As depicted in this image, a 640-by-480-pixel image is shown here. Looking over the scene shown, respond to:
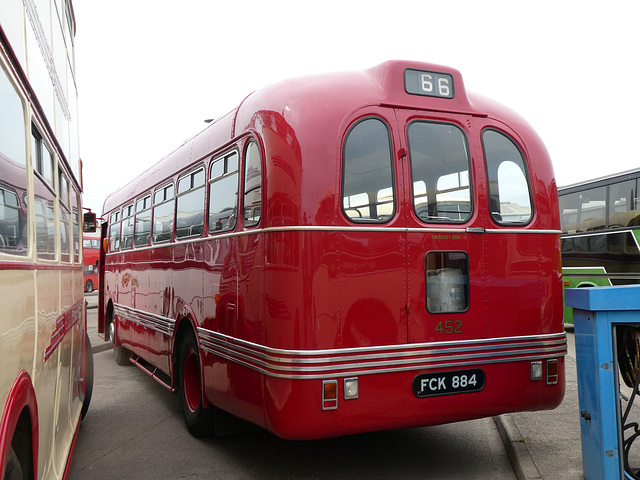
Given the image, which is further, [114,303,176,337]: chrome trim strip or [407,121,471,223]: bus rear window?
[114,303,176,337]: chrome trim strip

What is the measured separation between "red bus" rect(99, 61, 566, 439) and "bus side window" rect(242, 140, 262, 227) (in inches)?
0.9

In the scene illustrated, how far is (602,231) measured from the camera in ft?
49.0

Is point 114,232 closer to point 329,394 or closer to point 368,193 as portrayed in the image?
point 368,193

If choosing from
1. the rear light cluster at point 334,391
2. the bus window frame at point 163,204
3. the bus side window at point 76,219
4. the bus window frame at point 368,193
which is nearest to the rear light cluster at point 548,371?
the rear light cluster at point 334,391

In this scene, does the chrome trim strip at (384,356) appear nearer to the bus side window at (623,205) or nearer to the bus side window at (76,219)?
the bus side window at (76,219)

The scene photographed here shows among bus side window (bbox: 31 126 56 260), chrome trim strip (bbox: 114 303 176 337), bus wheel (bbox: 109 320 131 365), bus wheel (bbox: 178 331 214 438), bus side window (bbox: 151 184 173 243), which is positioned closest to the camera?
bus side window (bbox: 31 126 56 260)

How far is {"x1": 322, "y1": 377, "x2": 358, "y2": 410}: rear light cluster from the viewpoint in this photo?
14.3ft

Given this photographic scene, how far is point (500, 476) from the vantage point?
5.02 meters

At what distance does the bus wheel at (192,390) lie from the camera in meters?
6.13

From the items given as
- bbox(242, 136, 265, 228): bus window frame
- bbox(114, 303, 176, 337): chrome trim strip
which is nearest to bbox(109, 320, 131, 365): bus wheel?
bbox(114, 303, 176, 337): chrome trim strip

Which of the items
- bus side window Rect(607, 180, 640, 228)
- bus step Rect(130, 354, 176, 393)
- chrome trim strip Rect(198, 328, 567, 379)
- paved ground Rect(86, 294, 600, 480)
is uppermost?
bus side window Rect(607, 180, 640, 228)

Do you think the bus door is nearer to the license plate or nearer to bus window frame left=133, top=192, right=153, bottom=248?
the license plate

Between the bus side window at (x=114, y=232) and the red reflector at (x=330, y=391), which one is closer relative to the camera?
the red reflector at (x=330, y=391)

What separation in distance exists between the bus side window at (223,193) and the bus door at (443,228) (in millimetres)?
1467
